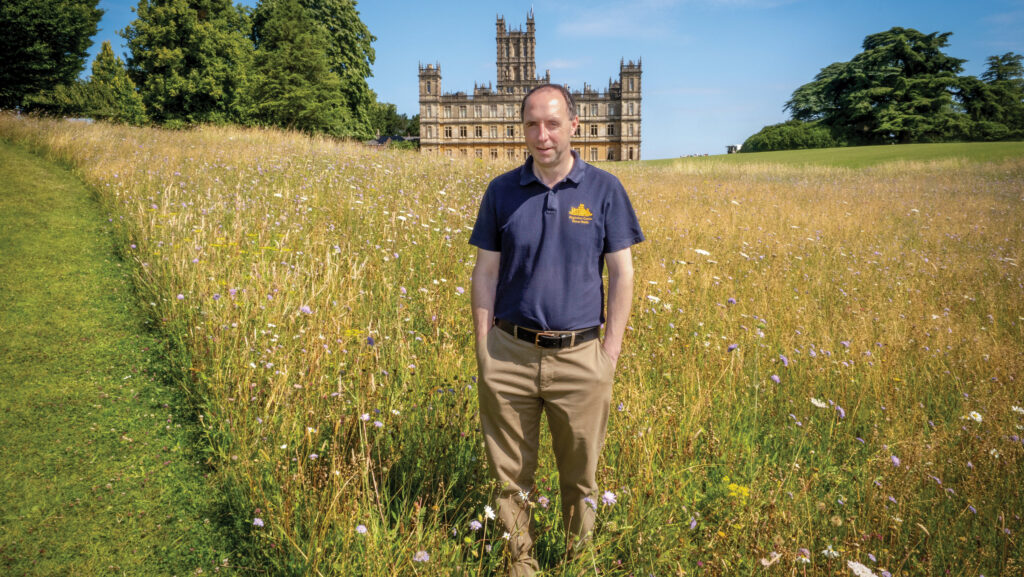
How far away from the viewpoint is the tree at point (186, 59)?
23.7 metres

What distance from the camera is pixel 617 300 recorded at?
1.90 meters

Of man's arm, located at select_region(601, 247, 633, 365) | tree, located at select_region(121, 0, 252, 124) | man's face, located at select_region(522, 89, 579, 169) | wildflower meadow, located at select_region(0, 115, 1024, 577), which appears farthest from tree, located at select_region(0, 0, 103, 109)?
man's arm, located at select_region(601, 247, 633, 365)

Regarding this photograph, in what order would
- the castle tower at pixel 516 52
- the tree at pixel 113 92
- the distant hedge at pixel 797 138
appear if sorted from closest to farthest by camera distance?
the tree at pixel 113 92 → the distant hedge at pixel 797 138 → the castle tower at pixel 516 52

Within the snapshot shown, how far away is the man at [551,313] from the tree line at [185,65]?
23869 mm

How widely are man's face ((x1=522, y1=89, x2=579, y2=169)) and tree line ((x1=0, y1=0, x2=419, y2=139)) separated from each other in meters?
23.9

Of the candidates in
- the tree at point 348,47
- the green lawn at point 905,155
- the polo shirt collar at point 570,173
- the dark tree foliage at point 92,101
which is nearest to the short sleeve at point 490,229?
the polo shirt collar at point 570,173

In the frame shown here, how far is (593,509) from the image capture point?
6.43ft

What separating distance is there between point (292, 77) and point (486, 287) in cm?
3127

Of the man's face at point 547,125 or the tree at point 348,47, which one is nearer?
the man's face at point 547,125

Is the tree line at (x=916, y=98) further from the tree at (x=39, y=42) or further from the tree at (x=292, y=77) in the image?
the tree at (x=39, y=42)

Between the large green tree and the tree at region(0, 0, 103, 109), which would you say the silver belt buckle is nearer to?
the tree at region(0, 0, 103, 109)

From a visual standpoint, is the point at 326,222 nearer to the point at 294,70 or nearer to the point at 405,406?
the point at 405,406

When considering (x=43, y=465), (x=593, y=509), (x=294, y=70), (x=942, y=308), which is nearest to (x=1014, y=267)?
(x=942, y=308)

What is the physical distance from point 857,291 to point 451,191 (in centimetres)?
554
